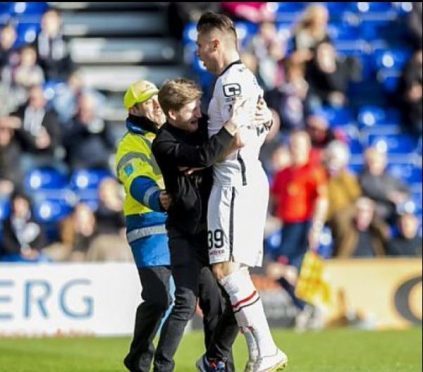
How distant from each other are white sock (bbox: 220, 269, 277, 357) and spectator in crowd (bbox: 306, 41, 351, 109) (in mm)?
10786

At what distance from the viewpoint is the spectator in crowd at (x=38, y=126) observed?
17906 millimetres

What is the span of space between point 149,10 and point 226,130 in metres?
13.6

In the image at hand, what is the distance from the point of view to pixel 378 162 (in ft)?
58.0

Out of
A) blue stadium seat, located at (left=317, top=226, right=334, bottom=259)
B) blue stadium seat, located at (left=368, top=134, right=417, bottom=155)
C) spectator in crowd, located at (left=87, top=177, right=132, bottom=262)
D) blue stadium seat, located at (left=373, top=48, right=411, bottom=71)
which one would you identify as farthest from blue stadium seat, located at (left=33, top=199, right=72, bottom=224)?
blue stadium seat, located at (left=373, top=48, right=411, bottom=71)

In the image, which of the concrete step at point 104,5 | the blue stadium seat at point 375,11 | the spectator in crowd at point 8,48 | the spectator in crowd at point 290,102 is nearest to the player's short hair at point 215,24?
the spectator in crowd at point 290,102

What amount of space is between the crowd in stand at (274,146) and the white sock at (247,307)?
7.52 meters

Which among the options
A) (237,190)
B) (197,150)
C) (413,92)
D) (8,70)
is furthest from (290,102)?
(197,150)

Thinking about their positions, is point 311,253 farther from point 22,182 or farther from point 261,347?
point 261,347

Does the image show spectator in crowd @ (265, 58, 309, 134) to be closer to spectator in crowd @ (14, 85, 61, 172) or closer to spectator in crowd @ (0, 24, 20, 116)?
spectator in crowd @ (14, 85, 61, 172)

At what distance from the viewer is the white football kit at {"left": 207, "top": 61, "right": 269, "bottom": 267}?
834cm

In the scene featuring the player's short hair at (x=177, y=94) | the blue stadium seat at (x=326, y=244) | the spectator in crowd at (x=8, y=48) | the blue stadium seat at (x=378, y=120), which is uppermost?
the spectator in crowd at (x=8, y=48)

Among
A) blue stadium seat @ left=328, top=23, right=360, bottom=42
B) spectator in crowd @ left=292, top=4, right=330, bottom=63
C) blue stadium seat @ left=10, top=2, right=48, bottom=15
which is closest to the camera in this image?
spectator in crowd @ left=292, top=4, right=330, bottom=63

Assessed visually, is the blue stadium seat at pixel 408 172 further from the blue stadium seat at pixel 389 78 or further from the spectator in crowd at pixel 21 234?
the spectator in crowd at pixel 21 234

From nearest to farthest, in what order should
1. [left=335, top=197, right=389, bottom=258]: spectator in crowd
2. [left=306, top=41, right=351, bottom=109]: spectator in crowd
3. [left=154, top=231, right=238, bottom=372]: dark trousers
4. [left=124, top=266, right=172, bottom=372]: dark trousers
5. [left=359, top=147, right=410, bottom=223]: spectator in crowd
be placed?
[left=154, top=231, right=238, bottom=372]: dark trousers
[left=124, top=266, right=172, bottom=372]: dark trousers
[left=335, top=197, right=389, bottom=258]: spectator in crowd
[left=359, top=147, right=410, bottom=223]: spectator in crowd
[left=306, top=41, right=351, bottom=109]: spectator in crowd
